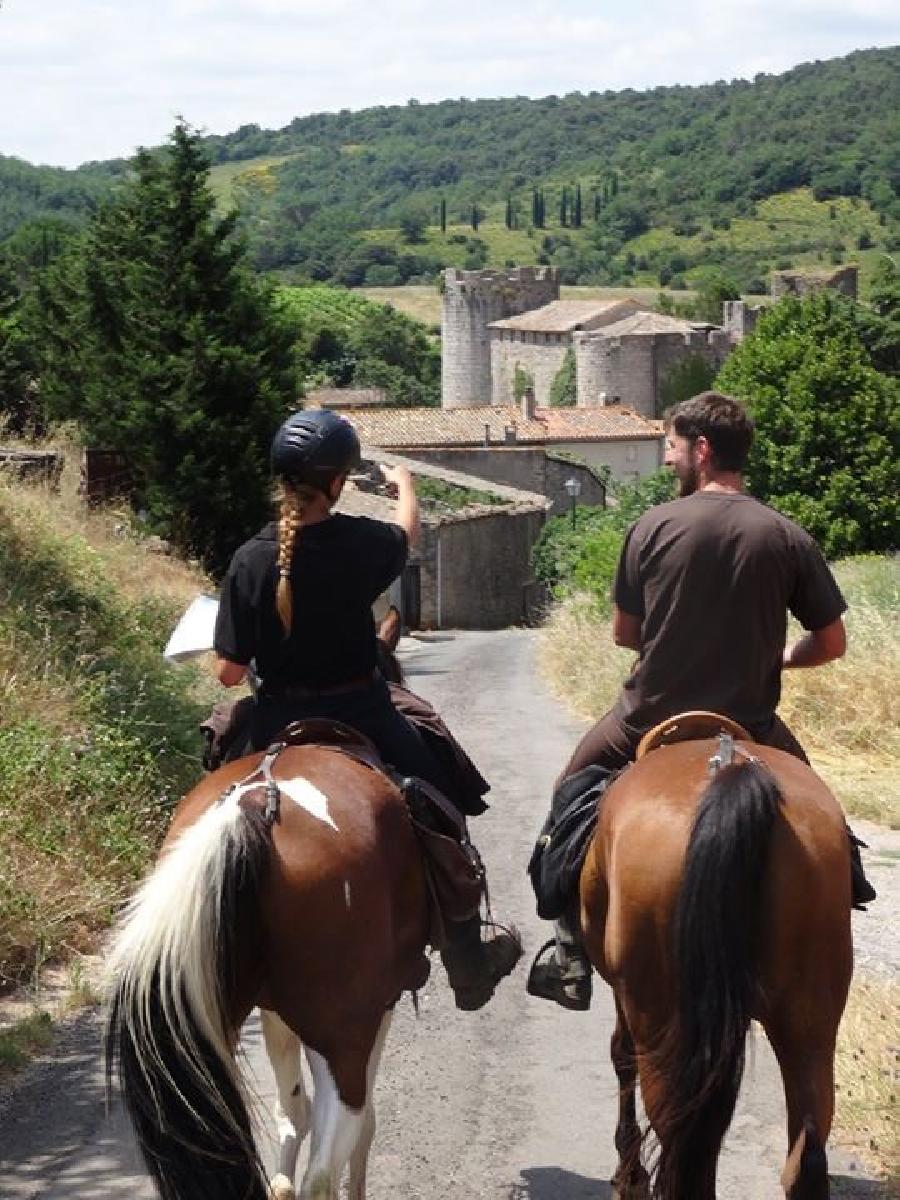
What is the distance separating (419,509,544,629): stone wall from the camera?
57.9 metres

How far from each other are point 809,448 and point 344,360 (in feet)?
283

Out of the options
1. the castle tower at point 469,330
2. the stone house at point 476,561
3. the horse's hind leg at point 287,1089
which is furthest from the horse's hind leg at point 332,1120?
the castle tower at point 469,330

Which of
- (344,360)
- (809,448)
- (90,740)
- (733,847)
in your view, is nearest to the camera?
(733,847)

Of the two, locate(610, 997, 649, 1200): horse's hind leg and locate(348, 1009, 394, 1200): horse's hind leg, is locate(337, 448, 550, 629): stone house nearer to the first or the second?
locate(610, 997, 649, 1200): horse's hind leg

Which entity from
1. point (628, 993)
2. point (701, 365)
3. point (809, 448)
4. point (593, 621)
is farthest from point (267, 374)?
point (701, 365)

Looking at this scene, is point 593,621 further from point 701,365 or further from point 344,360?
point 344,360

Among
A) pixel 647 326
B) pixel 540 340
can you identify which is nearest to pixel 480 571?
pixel 647 326

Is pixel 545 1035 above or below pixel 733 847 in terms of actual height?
below

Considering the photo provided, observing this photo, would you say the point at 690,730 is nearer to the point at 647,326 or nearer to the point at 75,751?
the point at 75,751

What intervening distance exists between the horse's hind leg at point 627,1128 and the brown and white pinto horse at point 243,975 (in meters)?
0.92

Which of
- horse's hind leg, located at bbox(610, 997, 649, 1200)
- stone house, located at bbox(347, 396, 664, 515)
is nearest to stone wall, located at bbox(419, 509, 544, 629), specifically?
stone house, located at bbox(347, 396, 664, 515)

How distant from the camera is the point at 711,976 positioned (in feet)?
17.3

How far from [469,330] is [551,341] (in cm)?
974

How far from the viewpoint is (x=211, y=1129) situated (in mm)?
5344
